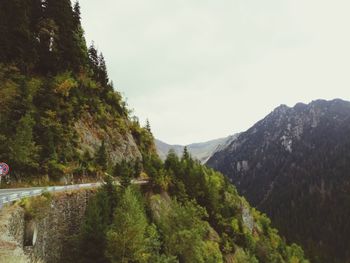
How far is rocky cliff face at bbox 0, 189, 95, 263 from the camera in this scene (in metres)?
17.8

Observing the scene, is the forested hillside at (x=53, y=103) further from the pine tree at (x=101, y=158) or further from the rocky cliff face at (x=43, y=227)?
the rocky cliff face at (x=43, y=227)

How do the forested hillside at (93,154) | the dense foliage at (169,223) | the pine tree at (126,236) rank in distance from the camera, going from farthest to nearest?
the forested hillside at (93,154), the dense foliage at (169,223), the pine tree at (126,236)

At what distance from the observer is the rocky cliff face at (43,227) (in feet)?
58.3

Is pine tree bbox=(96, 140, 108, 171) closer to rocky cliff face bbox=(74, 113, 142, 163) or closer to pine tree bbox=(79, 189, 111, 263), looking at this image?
rocky cliff face bbox=(74, 113, 142, 163)

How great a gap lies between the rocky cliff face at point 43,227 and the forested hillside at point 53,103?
709 cm

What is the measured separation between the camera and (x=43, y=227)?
2517cm

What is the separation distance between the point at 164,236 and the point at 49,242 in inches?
648

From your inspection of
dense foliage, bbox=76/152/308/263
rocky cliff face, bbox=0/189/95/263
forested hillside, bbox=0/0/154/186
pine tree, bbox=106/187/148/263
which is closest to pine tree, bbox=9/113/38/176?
forested hillside, bbox=0/0/154/186

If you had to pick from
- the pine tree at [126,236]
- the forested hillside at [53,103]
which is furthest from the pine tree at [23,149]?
the pine tree at [126,236]

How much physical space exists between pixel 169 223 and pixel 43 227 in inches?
723

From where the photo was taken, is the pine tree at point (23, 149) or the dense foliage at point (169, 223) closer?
the dense foliage at point (169, 223)

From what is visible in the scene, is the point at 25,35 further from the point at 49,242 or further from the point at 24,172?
the point at 49,242

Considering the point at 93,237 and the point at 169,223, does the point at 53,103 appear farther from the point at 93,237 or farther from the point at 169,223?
the point at 93,237

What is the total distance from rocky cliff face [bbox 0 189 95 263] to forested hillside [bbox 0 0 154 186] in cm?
709
